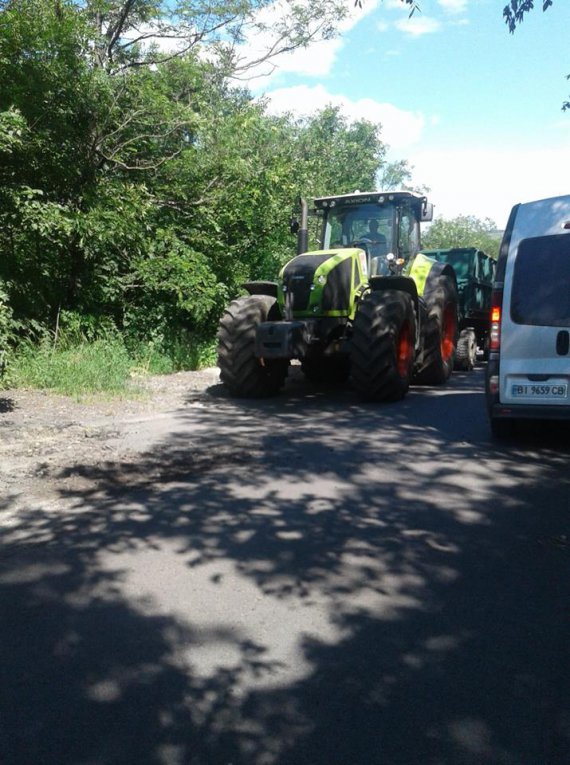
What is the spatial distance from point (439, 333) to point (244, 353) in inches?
131

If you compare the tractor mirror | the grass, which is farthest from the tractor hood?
the grass

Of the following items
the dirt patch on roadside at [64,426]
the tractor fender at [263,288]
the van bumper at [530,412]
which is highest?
the tractor fender at [263,288]

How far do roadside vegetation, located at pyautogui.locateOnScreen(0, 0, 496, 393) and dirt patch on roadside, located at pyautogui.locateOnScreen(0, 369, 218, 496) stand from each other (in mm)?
624

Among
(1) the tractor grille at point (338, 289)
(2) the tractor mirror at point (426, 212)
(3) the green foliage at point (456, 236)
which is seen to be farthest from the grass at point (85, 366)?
(3) the green foliage at point (456, 236)

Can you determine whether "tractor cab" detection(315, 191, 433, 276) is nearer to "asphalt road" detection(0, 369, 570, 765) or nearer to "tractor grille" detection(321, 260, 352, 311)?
"tractor grille" detection(321, 260, 352, 311)

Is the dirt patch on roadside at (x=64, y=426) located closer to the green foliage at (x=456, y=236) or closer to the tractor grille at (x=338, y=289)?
the tractor grille at (x=338, y=289)

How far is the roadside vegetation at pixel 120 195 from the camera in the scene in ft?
36.4

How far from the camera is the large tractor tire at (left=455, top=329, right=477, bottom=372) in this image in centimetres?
1506

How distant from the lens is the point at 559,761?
2705 millimetres

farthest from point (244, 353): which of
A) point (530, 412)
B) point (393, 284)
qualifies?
point (530, 412)

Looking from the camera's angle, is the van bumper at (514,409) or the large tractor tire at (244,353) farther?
the large tractor tire at (244,353)

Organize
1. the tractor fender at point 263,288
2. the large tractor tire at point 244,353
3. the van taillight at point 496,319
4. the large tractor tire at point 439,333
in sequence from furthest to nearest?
the large tractor tire at point 439,333
the tractor fender at point 263,288
the large tractor tire at point 244,353
the van taillight at point 496,319

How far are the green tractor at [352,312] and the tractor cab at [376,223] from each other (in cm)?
2

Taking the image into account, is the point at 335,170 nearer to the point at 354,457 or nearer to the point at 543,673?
the point at 354,457
